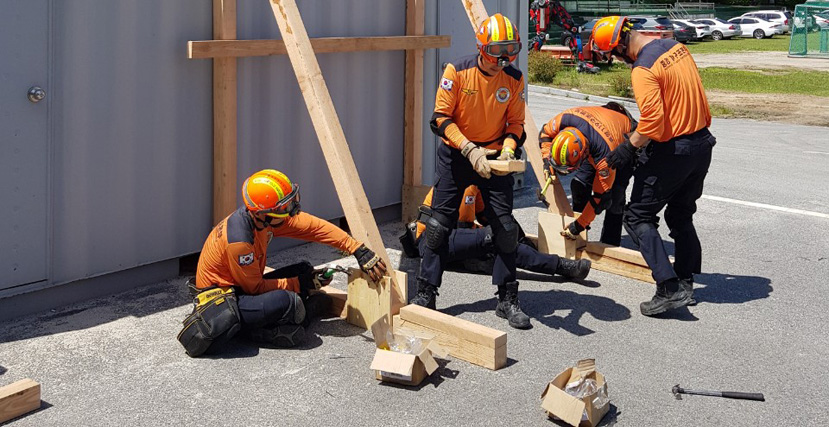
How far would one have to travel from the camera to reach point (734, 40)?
163 ft

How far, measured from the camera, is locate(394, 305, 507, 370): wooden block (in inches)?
243

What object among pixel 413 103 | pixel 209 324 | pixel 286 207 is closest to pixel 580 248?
pixel 413 103

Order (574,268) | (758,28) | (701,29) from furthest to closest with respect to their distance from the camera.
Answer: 1. (758,28)
2. (701,29)
3. (574,268)

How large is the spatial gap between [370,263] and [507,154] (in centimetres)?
121

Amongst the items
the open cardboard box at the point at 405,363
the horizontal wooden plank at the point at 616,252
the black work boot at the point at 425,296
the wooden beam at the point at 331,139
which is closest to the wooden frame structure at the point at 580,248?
the horizontal wooden plank at the point at 616,252

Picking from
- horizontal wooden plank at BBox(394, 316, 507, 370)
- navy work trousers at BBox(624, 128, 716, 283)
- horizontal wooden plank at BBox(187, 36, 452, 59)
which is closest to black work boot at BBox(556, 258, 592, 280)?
navy work trousers at BBox(624, 128, 716, 283)

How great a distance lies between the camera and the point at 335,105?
896 cm

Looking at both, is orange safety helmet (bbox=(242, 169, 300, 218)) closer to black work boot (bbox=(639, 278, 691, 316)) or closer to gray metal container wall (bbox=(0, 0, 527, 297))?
gray metal container wall (bbox=(0, 0, 527, 297))

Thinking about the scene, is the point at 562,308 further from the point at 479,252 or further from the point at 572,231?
the point at 572,231

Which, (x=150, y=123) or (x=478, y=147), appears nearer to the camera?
(x=478, y=147)

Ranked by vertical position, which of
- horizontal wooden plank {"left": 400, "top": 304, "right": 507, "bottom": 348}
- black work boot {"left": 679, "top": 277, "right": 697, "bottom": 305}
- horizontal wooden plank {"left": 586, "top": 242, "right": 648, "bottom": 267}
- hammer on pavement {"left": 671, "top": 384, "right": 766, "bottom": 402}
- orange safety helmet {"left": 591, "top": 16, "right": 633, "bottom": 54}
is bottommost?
hammer on pavement {"left": 671, "top": 384, "right": 766, "bottom": 402}

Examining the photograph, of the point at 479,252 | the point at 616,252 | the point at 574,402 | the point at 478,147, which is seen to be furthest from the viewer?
the point at 616,252

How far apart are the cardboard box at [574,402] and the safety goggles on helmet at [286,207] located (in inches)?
76.8

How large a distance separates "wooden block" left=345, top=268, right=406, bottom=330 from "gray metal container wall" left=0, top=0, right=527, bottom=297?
5.43 feet
